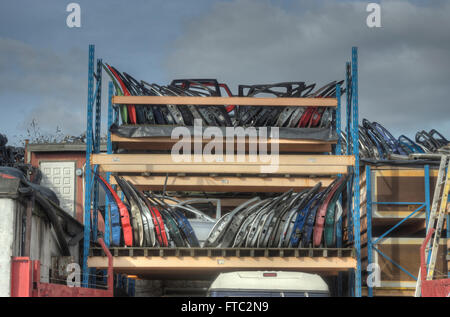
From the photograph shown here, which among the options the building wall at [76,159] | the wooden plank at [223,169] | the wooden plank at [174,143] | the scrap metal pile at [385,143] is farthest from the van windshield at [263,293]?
the building wall at [76,159]

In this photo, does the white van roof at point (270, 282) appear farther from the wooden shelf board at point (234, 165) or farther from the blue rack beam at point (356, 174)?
the wooden shelf board at point (234, 165)

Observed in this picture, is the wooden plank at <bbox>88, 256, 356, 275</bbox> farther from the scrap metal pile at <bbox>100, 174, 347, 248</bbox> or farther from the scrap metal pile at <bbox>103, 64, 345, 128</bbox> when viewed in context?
the scrap metal pile at <bbox>103, 64, 345, 128</bbox>

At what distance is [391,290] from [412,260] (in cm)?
80

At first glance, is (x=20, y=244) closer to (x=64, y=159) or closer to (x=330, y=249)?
(x=330, y=249)

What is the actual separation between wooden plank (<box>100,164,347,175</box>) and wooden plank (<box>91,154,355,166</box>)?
0.06 meters

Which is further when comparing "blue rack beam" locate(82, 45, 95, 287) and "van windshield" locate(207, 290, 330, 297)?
"blue rack beam" locate(82, 45, 95, 287)

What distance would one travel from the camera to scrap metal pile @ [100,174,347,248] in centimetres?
1419

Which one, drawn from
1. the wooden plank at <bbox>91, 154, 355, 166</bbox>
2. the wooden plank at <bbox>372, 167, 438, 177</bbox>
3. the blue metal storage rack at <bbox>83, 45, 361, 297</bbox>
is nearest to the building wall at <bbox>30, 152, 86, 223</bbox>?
the blue metal storage rack at <bbox>83, 45, 361, 297</bbox>

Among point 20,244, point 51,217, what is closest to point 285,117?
point 51,217

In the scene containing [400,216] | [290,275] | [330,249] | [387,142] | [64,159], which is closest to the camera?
[290,275]

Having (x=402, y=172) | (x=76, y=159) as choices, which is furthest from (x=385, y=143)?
(x=76, y=159)

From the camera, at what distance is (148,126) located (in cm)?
1538

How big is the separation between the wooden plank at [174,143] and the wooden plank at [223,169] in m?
0.62

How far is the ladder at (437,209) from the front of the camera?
13.6 metres
